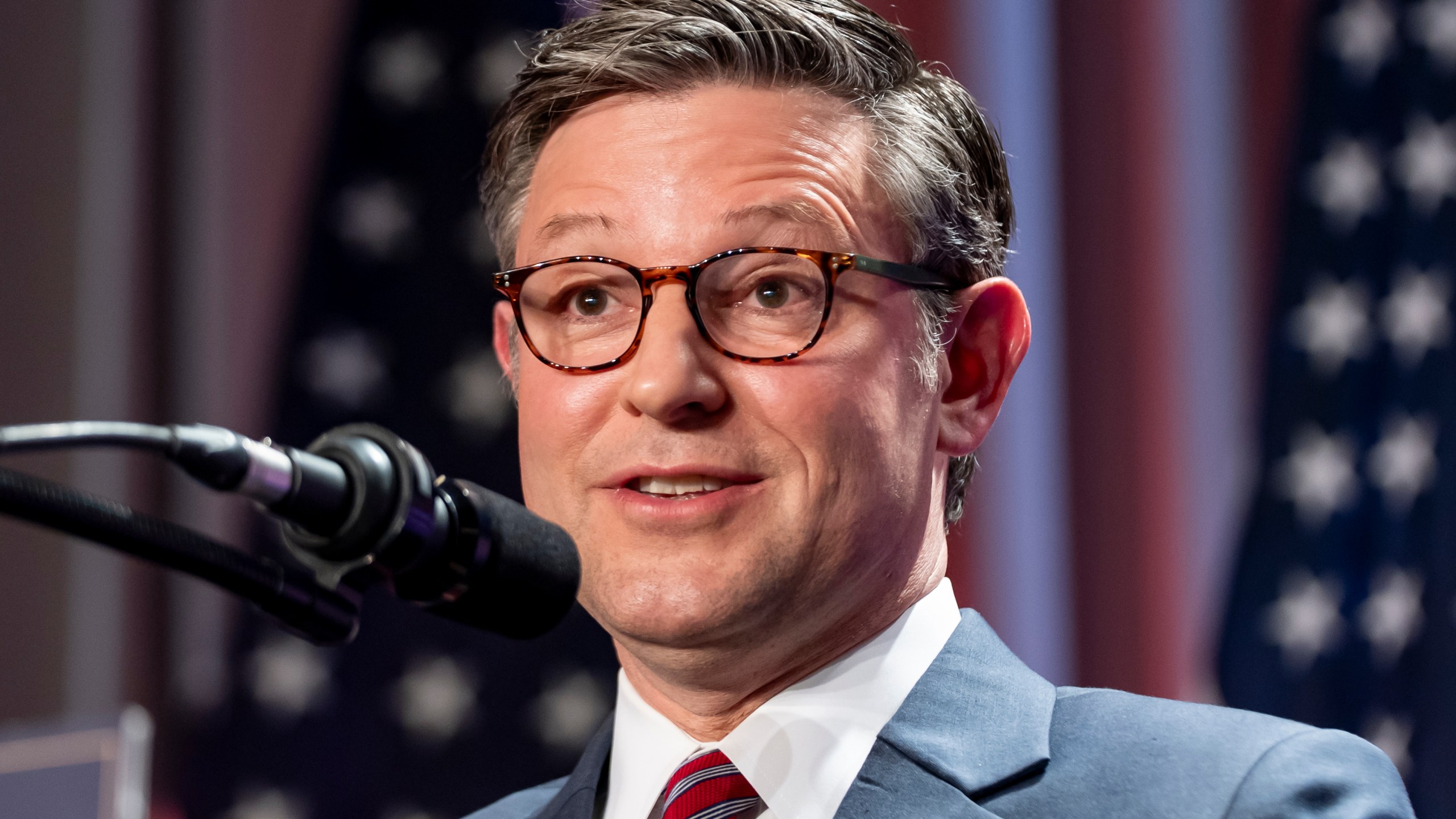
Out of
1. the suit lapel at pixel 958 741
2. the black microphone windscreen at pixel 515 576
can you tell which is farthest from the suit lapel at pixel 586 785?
the black microphone windscreen at pixel 515 576

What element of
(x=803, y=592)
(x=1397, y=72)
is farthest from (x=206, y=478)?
(x=1397, y=72)

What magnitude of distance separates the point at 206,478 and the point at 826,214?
39.8 inches

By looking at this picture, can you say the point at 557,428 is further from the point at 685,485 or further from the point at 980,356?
the point at 980,356

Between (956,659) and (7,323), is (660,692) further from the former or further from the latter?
(7,323)

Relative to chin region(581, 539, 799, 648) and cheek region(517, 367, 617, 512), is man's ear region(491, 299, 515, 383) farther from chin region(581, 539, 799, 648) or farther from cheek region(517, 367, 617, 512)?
chin region(581, 539, 799, 648)

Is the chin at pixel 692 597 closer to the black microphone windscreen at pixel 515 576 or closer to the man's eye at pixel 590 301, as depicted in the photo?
the man's eye at pixel 590 301

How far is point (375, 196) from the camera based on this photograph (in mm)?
2984

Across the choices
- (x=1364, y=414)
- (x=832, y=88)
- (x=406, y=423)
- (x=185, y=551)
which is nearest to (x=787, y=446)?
(x=832, y=88)

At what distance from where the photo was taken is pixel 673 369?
1.45 m

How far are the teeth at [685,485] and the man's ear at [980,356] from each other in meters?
0.38

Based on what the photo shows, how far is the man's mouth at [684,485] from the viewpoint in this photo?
1488mm

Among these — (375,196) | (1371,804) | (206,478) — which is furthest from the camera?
(375,196)

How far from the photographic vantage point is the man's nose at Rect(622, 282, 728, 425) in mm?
1450

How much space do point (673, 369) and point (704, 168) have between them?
0.27m
